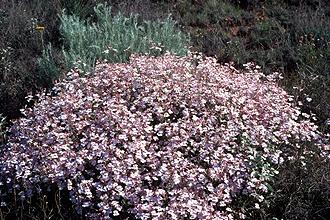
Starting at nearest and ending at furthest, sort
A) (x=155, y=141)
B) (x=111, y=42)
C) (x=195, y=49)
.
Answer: (x=155, y=141) → (x=111, y=42) → (x=195, y=49)

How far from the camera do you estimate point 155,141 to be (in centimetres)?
459

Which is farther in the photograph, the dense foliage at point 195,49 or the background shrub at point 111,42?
the background shrub at point 111,42

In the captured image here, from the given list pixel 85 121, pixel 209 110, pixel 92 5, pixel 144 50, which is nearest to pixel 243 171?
pixel 209 110

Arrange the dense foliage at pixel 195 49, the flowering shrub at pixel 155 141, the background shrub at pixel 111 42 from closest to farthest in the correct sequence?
the flowering shrub at pixel 155 141 < the dense foliage at pixel 195 49 < the background shrub at pixel 111 42

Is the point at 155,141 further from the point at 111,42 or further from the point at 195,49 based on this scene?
the point at 195,49

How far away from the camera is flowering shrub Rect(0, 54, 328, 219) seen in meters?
4.09

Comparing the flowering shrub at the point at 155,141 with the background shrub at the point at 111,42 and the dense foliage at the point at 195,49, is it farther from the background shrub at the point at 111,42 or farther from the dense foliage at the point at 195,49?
the background shrub at the point at 111,42

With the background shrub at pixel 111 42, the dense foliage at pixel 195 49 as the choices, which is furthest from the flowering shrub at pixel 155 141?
the background shrub at pixel 111 42

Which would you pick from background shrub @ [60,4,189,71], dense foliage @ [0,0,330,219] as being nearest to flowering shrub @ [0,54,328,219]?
dense foliage @ [0,0,330,219]

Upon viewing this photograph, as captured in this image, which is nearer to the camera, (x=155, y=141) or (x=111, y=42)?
(x=155, y=141)

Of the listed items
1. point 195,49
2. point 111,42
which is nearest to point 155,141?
point 111,42

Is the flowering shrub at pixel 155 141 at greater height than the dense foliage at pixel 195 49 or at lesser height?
greater

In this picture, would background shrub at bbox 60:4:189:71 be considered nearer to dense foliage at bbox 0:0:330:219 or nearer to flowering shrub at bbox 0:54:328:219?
dense foliage at bbox 0:0:330:219

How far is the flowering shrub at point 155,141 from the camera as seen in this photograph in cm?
409
